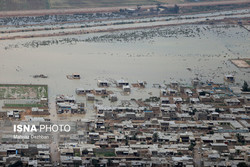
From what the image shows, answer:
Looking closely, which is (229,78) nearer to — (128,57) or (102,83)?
(128,57)

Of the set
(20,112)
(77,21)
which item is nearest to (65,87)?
(20,112)

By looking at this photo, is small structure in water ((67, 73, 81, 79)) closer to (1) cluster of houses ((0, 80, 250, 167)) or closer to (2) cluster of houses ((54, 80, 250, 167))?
(1) cluster of houses ((0, 80, 250, 167))

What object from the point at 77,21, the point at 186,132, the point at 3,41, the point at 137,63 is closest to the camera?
the point at 186,132

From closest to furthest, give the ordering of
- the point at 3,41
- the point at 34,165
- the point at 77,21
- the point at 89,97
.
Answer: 1. the point at 34,165
2. the point at 89,97
3. the point at 3,41
4. the point at 77,21

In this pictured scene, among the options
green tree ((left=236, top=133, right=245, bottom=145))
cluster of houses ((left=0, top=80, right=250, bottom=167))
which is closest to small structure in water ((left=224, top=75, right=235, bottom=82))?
cluster of houses ((left=0, top=80, right=250, bottom=167))

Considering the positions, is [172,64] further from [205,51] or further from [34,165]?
[34,165]

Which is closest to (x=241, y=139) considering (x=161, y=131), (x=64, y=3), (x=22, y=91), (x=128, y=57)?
(x=161, y=131)

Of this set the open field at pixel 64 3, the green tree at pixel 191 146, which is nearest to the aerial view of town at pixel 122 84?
the green tree at pixel 191 146

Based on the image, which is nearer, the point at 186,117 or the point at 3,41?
the point at 186,117
